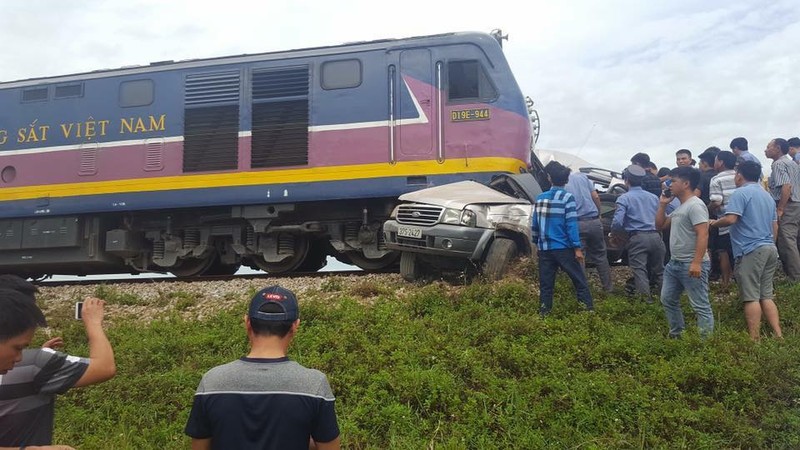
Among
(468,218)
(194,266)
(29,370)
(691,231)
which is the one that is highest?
(468,218)

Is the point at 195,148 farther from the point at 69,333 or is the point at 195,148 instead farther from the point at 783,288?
the point at 783,288

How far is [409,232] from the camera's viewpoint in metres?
7.34

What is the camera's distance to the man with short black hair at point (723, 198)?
7070mm

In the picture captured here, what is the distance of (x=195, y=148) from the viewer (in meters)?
9.66

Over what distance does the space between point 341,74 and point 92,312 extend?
7.08m

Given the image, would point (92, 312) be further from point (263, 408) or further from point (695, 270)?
point (695, 270)

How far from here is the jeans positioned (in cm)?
554

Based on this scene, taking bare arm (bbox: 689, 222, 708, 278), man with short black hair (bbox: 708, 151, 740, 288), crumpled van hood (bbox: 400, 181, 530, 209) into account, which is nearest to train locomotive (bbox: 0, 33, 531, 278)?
crumpled van hood (bbox: 400, 181, 530, 209)

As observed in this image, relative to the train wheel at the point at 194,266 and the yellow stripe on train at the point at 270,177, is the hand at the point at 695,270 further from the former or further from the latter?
the train wheel at the point at 194,266

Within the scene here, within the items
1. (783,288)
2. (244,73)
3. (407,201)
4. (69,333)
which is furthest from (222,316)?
(783,288)

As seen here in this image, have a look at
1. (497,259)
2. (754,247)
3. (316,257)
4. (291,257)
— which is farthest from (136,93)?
(754,247)

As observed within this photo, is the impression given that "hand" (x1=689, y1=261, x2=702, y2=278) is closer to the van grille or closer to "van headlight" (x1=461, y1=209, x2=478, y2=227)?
"van headlight" (x1=461, y1=209, x2=478, y2=227)

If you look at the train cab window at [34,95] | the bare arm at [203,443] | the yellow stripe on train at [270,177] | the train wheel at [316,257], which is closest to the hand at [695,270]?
the yellow stripe on train at [270,177]

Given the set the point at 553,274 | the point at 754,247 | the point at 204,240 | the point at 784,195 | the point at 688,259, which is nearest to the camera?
the point at 688,259
